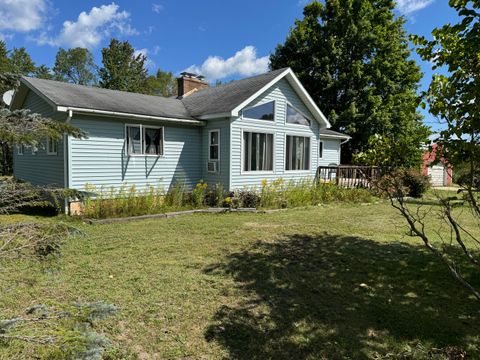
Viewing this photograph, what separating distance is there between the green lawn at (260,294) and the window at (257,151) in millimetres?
5763

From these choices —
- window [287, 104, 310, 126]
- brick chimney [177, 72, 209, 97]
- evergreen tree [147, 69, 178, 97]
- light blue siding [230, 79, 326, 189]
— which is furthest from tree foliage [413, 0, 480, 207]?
evergreen tree [147, 69, 178, 97]

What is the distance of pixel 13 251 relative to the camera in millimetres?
1954

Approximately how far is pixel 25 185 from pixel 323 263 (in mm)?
4445

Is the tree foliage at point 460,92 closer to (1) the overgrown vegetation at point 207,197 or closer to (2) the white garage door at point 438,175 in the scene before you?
(1) the overgrown vegetation at point 207,197

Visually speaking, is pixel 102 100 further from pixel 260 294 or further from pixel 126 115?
pixel 260 294

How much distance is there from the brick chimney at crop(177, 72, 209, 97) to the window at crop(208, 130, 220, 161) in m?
7.87

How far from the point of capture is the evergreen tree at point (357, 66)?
939 inches

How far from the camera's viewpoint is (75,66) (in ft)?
172

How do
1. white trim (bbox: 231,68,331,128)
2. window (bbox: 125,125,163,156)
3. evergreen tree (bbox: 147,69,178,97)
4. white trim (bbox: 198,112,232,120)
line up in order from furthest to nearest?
evergreen tree (bbox: 147,69,178,97)
white trim (bbox: 231,68,331,128)
white trim (bbox: 198,112,232,120)
window (bbox: 125,125,163,156)

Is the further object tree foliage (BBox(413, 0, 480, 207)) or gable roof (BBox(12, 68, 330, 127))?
gable roof (BBox(12, 68, 330, 127))

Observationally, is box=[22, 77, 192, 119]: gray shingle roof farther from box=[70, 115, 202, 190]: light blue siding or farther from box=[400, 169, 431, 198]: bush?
box=[400, 169, 431, 198]: bush

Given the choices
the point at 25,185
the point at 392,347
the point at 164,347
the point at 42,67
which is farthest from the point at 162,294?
the point at 42,67

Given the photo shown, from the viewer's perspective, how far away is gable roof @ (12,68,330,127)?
10125 mm

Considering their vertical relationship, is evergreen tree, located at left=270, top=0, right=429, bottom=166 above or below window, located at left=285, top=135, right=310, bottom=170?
above
